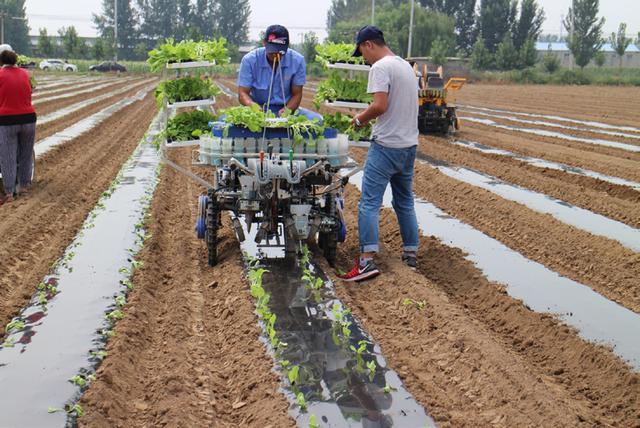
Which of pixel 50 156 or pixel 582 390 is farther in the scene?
pixel 50 156

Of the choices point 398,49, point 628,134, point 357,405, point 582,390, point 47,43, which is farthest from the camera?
point 47,43

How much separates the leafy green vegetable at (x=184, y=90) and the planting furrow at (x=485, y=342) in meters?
2.08

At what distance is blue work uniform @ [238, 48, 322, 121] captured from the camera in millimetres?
6590

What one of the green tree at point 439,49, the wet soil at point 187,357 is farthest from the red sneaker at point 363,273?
the green tree at point 439,49

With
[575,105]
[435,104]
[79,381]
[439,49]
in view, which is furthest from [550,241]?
[439,49]

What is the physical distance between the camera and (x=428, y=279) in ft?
21.4

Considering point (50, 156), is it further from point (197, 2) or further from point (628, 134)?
point (197, 2)

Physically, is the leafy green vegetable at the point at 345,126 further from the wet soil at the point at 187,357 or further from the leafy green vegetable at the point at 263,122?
the wet soil at the point at 187,357

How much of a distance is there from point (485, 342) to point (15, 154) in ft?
23.2

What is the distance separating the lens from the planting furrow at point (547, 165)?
444 inches

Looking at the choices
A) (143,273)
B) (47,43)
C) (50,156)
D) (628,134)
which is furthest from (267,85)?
(47,43)

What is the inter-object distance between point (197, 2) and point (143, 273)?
332 feet

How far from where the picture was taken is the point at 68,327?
4.96 m

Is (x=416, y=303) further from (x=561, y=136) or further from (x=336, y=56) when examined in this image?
(x=561, y=136)
